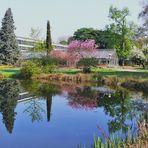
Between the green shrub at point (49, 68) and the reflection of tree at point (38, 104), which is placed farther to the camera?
the green shrub at point (49, 68)

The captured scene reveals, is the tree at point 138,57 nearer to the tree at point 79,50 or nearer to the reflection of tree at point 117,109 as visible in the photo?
the tree at point 79,50

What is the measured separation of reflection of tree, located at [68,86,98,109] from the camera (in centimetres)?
2345

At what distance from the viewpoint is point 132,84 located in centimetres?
3550

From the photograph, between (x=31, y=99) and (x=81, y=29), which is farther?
(x=81, y=29)

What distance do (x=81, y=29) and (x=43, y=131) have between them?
9101cm

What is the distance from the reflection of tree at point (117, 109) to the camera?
16.1 meters

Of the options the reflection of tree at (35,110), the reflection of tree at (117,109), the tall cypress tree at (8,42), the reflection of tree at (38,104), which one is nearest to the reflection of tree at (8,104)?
the reflection of tree at (35,110)

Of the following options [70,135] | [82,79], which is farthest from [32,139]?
[82,79]

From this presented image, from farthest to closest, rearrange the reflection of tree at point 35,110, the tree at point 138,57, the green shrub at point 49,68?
the tree at point 138,57
the green shrub at point 49,68
the reflection of tree at point 35,110

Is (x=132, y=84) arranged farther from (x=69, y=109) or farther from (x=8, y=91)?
(x=69, y=109)

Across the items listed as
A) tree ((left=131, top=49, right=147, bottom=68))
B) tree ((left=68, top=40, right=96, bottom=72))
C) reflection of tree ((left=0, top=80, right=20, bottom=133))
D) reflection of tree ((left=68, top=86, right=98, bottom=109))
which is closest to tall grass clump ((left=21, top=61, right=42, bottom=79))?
reflection of tree ((left=0, top=80, right=20, bottom=133))

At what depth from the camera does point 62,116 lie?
63.4 feet

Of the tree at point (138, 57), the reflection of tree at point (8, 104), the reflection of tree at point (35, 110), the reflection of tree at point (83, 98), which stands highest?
the tree at point (138, 57)

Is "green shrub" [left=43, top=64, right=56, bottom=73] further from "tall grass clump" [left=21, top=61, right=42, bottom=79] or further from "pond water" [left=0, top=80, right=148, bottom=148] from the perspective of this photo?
"pond water" [left=0, top=80, right=148, bottom=148]
